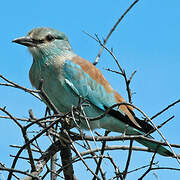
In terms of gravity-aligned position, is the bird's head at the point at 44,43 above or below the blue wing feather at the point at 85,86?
above

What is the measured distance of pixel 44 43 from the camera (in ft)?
18.3

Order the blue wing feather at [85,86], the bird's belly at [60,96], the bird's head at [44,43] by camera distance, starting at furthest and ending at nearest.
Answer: the bird's head at [44,43] → the blue wing feather at [85,86] → the bird's belly at [60,96]

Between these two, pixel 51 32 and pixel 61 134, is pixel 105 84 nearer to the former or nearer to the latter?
pixel 51 32

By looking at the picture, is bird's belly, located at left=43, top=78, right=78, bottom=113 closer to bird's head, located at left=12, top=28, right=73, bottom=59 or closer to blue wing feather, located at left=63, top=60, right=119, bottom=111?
blue wing feather, located at left=63, top=60, right=119, bottom=111

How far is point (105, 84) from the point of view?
227 inches

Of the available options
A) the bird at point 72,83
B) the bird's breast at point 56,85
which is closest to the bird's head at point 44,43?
the bird at point 72,83

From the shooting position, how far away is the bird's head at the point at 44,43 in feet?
17.8

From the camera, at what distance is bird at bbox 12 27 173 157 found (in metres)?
5.12

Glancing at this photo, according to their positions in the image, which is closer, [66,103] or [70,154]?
[70,154]

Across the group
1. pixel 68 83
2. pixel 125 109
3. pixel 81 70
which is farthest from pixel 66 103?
pixel 125 109

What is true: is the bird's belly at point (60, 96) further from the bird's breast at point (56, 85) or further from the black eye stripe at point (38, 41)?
the black eye stripe at point (38, 41)

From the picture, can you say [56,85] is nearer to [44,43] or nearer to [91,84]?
[91,84]

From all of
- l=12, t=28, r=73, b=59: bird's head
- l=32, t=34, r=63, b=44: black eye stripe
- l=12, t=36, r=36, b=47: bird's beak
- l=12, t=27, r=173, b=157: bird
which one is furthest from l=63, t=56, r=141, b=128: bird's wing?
l=12, t=36, r=36, b=47: bird's beak

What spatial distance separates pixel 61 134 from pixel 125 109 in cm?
146
